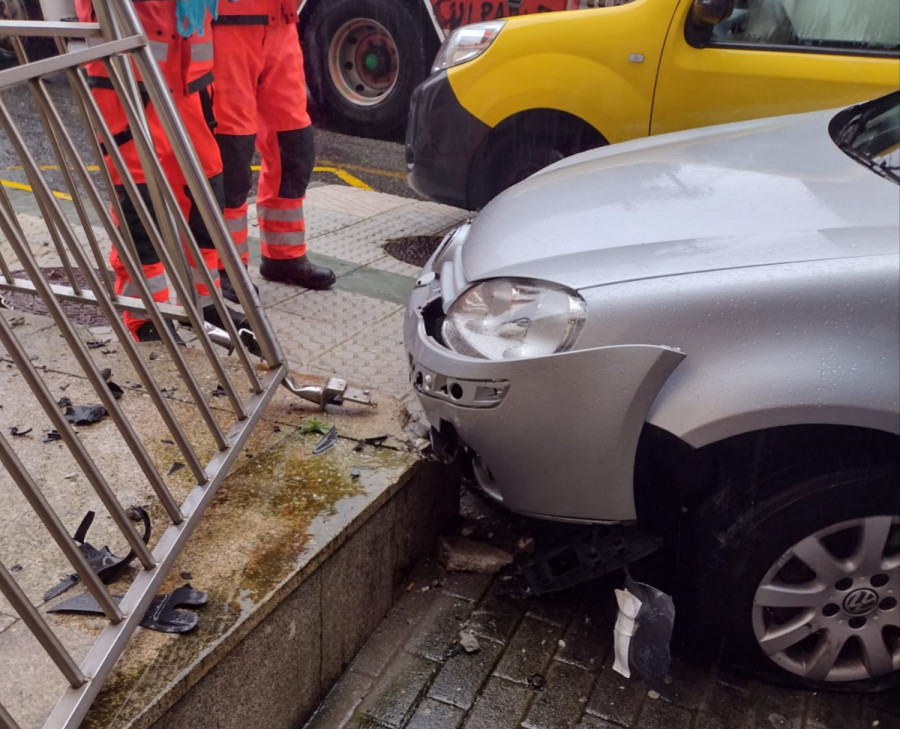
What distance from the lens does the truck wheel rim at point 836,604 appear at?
7.27 feet

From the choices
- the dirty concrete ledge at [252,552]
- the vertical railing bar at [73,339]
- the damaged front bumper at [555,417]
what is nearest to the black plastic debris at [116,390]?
the dirty concrete ledge at [252,552]

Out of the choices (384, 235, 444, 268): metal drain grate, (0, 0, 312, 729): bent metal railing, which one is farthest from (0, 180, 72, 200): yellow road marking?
(0, 0, 312, 729): bent metal railing

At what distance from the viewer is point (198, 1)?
3.27 metres

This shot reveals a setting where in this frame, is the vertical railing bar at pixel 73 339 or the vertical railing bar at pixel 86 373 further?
the vertical railing bar at pixel 73 339

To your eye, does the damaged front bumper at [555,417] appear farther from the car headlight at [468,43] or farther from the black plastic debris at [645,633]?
the car headlight at [468,43]

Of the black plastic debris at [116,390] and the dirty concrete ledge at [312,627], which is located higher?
the black plastic debris at [116,390]

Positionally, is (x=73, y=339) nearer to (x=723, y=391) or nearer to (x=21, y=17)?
(x=723, y=391)

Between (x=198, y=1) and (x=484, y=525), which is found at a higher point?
(x=198, y=1)

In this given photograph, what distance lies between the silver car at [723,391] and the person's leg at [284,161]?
1847mm

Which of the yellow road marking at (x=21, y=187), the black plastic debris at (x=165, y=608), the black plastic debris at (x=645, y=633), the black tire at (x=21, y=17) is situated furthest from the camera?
the black tire at (x=21, y=17)

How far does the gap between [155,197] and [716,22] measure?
2.97 meters

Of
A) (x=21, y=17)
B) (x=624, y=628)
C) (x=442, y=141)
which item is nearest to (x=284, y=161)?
(x=442, y=141)

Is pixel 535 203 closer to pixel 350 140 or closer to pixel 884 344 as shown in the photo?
pixel 884 344

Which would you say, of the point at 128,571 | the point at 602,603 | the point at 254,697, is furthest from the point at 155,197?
the point at 602,603
